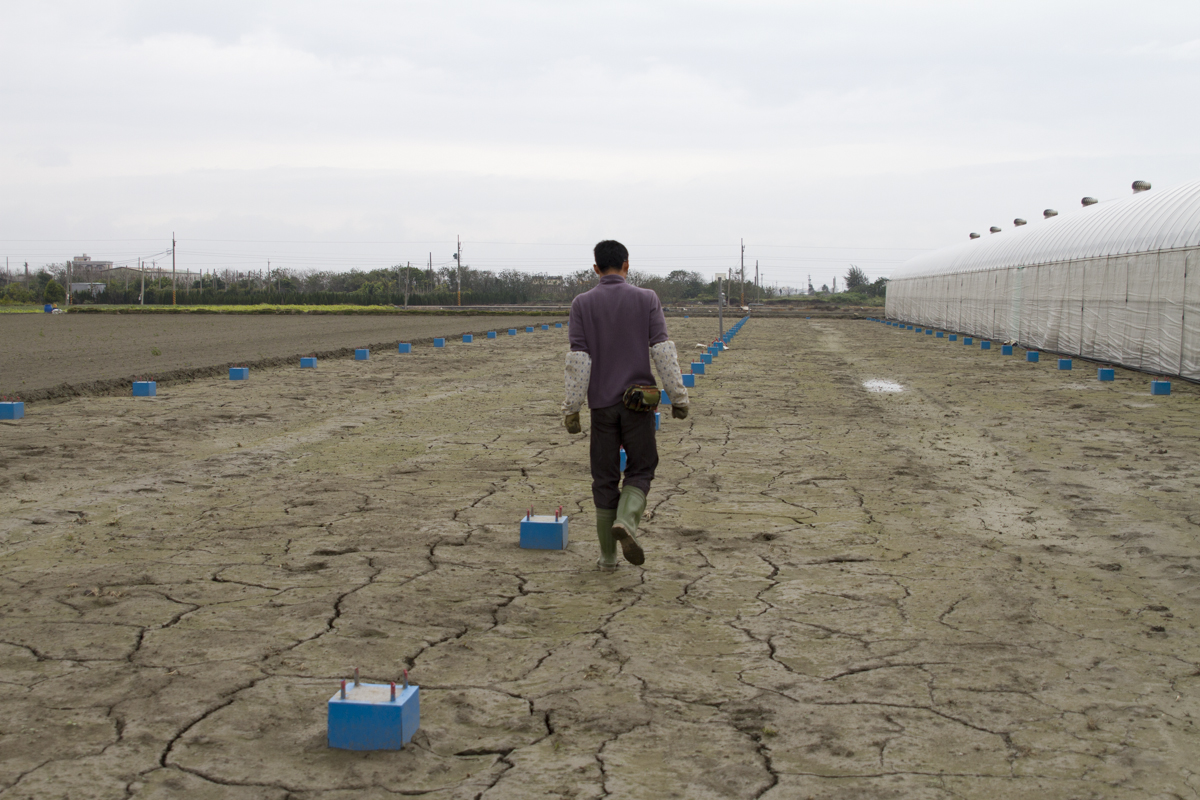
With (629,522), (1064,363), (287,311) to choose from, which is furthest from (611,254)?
(287,311)

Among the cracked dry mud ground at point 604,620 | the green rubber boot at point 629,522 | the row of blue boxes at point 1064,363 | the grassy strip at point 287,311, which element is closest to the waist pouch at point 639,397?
the green rubber boot at point 629,522

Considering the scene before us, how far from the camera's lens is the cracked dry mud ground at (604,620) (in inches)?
→ 122

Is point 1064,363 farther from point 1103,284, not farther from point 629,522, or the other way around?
point 629,522

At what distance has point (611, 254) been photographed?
530cm

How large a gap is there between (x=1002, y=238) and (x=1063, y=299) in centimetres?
1055

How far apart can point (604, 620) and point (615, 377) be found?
132cm

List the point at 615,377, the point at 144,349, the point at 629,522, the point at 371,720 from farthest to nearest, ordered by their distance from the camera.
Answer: the point at 144,349
the point at 615,377
the point at 629,522
the point at 371,720

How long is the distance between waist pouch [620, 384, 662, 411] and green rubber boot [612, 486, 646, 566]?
1.41ft

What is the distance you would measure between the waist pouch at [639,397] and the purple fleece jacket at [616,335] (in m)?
0.08

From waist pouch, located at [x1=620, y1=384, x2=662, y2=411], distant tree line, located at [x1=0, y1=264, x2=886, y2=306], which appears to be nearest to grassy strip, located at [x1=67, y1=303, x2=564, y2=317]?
distant tree line, located at [x1=0, y1=264, x2=886, y2=306]

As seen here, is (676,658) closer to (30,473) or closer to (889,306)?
(30,473)

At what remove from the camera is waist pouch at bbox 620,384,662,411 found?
→ 5.05 meters

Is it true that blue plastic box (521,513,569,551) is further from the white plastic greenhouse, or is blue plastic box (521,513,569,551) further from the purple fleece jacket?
the white plastic greenhouse

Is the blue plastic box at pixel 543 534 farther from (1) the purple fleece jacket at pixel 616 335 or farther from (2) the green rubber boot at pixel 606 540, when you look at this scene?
(1) the purple fleece jacket at pixel 616 335
